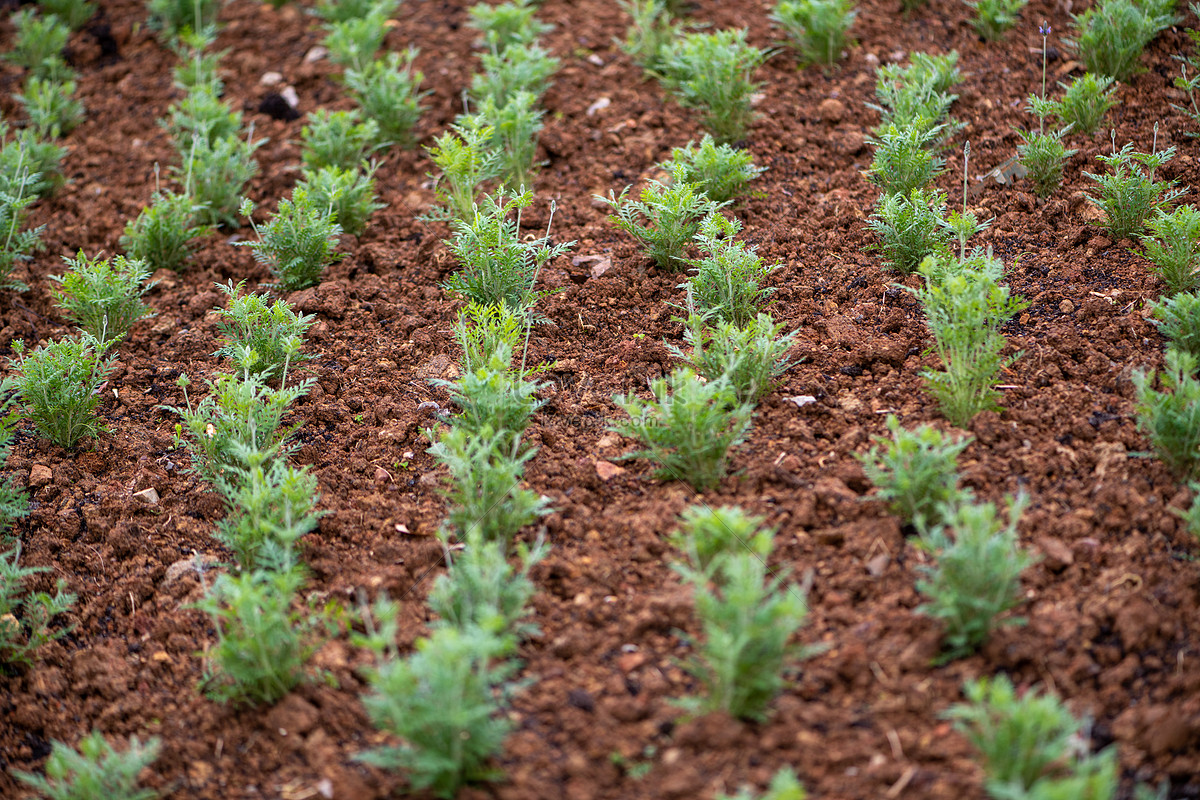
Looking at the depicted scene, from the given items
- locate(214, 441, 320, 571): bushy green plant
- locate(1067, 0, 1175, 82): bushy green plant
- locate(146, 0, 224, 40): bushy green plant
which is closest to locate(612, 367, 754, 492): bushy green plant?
locate(214, 441, 320, 571): bushy green plant

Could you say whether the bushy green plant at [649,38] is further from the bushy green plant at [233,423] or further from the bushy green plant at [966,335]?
the bushy green plant at [233,423]

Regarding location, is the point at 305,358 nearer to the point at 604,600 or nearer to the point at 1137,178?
the point at 604,600

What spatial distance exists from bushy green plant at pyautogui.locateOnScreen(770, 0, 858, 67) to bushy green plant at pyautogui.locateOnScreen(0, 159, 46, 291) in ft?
12.2

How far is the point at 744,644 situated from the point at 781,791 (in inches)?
14.2

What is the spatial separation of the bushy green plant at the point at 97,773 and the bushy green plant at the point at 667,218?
246 centimetres

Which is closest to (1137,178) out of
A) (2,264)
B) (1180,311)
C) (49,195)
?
(1180,311)

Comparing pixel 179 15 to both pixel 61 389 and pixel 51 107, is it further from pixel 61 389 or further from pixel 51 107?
pixel 61 389

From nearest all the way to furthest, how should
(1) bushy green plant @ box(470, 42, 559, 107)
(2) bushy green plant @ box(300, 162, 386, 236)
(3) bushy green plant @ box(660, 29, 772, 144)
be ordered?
(2) bushy green plant @ box(300, 162, 386, 236), (3) bushy green plant @ box(660, 29, 772, 144), (1) bushy green plant @ box(470, 42, 559, 107)

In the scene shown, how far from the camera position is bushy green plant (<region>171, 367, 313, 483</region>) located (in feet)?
11.0

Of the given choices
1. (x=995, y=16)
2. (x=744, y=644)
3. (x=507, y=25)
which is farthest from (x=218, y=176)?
(x=995, y=16)

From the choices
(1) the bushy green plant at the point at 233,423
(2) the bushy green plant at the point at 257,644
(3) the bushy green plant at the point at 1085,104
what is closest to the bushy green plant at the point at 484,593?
(2) the bushy green plant at the point at 257,644

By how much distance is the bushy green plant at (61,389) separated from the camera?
3.61m

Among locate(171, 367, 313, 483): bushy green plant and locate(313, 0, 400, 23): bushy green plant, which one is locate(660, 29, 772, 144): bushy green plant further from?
locate(171, 367, 313, 483): bushy green plant

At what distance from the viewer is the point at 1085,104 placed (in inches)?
168
